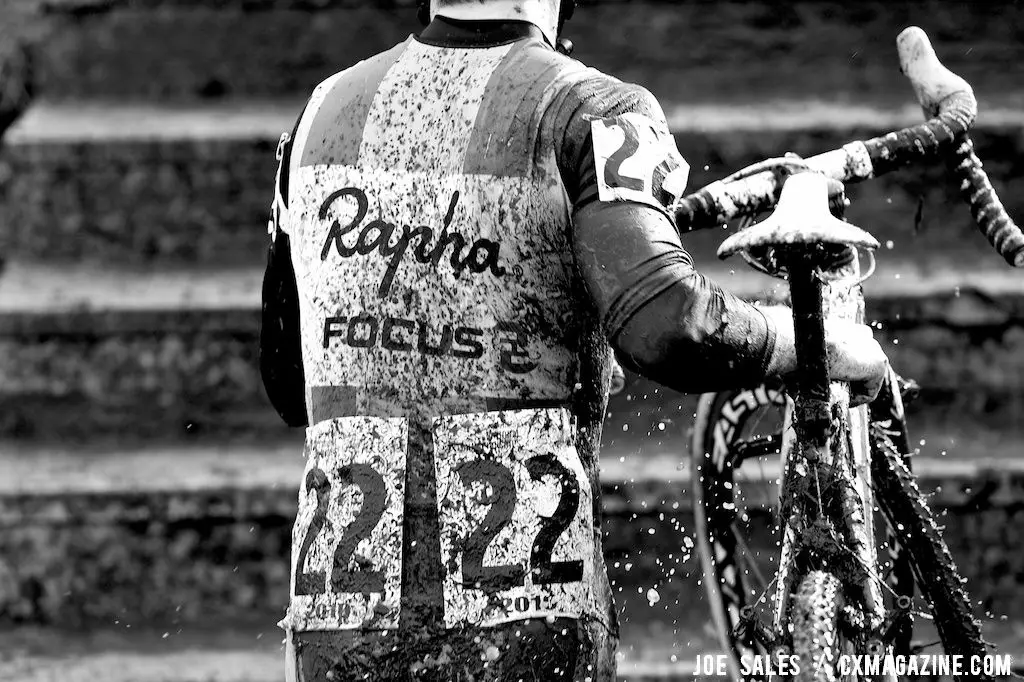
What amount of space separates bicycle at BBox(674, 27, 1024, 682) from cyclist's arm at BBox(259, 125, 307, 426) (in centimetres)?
69

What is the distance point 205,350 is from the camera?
414 centimetres

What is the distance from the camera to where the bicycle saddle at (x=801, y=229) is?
2.01 m

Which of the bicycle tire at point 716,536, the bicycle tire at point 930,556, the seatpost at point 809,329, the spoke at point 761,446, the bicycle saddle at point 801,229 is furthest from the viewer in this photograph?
the bicycle tire at point 716,536

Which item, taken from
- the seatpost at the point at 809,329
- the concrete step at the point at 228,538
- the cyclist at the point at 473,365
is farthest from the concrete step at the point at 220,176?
the cyclist at the point at 473,365

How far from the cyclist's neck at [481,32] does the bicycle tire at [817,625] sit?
37.8 inches

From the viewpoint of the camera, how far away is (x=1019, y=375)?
4.11 meters

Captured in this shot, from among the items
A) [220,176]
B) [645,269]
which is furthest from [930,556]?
[220,176]

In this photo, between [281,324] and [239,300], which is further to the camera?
[239,300]

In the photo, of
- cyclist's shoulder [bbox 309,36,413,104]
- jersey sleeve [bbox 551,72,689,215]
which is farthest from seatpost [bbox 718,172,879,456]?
cyclist's shoulder [bbox 309,36,413,104]

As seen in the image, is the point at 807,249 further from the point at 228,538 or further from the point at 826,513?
the point at 228,538

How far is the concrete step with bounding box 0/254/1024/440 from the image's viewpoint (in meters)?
4.10

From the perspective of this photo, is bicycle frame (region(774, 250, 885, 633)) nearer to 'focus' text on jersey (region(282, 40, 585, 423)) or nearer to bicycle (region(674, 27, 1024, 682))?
bicycle (region(674, 27, 1024, 682))

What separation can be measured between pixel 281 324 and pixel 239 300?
5.33 feet

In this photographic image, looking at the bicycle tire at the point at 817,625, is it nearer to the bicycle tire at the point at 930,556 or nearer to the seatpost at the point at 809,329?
the seatpost at the point at 809,329
